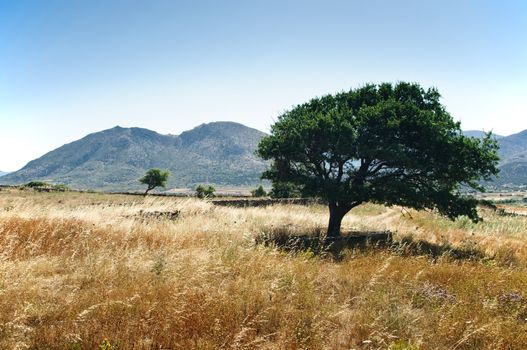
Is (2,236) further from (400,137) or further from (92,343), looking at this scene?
(400,137)

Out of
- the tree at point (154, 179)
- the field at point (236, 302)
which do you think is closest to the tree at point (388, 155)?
the field at point (236, 302)

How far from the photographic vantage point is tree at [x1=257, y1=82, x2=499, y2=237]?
49.0ft

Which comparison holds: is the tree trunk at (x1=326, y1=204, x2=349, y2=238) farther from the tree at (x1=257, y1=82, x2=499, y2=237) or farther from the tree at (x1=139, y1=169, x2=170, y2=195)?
the tree at (x1=139, y1=169, x2=170, y2=195)

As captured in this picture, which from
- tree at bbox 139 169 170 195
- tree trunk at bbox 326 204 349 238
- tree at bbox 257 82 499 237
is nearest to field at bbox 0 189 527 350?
tree at bbox 257 82 499 237

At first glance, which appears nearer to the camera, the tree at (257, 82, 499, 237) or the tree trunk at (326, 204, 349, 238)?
the tree at (257, 82, 499, 237)

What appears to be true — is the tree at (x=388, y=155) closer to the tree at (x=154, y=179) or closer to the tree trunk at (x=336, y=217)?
the tree trunk at (x=336, y=217)

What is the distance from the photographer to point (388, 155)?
1466 cm

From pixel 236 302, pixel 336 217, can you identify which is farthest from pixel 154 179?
pixel 236 302

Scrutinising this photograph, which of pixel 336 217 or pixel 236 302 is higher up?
pixel 336 217

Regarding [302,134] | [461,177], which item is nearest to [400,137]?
[461,177]

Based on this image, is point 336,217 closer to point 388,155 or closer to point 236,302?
point 388,155

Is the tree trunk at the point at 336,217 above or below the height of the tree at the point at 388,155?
below

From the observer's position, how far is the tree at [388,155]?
1492 centimetres

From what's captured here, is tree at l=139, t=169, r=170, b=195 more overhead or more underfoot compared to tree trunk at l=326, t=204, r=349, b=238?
more overhead
